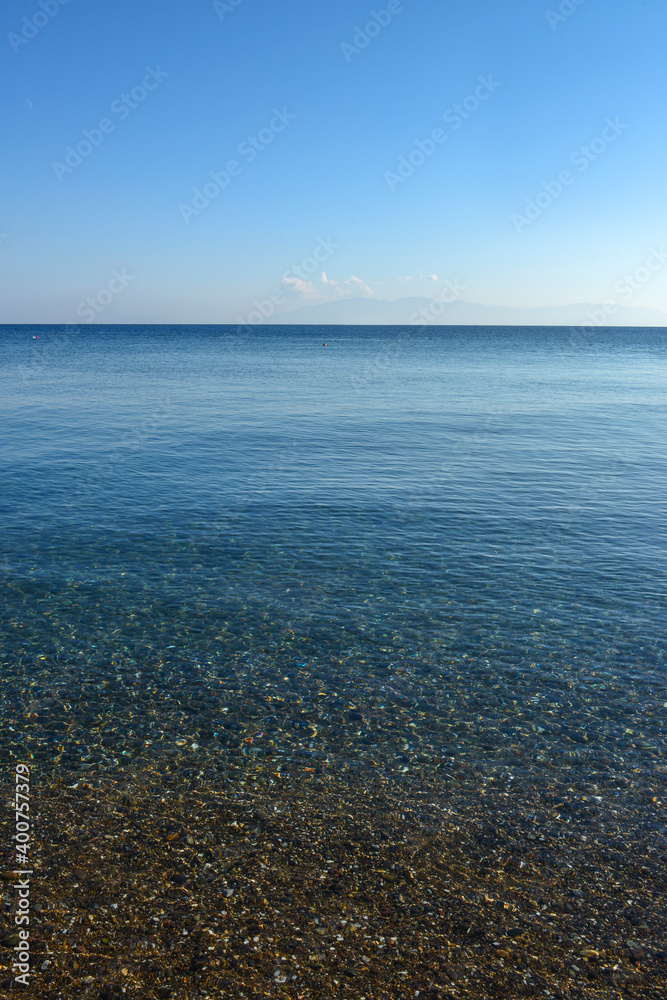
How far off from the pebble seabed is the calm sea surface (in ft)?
0.35

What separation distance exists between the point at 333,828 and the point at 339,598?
9624 mm

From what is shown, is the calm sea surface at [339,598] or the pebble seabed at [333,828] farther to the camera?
the calm sea surface at [339,598]

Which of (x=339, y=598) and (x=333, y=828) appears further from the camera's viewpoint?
(x=339, y=598)

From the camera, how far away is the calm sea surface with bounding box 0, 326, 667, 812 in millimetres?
14164

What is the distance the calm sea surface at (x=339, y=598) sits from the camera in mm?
14164

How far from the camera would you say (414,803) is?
12.1 metres

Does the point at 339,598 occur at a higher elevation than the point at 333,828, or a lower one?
higher

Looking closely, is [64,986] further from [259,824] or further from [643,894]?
[643,894]

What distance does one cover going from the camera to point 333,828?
11.4 meters

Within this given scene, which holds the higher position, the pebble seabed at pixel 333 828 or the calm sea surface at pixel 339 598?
the calm sea surface at pixel 339 598

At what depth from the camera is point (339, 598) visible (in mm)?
20656

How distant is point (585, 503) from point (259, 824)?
24762 mm

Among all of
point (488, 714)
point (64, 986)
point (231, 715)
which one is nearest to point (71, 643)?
point (231, 715)

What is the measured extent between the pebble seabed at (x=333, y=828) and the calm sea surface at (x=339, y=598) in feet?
0.35
